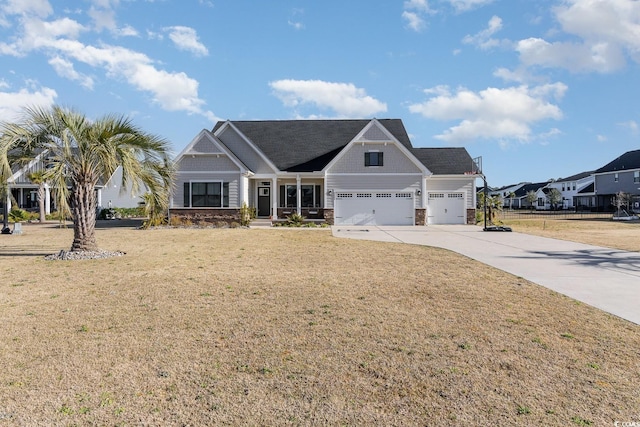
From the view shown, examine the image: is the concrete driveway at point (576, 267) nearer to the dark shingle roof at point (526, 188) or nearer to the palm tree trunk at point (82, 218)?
the palm tree trunk at point (82, 218)

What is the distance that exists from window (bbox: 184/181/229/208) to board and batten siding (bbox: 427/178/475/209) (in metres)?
14.6

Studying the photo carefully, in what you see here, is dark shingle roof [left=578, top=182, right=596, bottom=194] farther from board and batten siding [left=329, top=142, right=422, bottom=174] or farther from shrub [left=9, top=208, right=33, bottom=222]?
shrub [left=9, top=208, right=33, bottom=222]

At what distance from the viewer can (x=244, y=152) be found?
28766 mm

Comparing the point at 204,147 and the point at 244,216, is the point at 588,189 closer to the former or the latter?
the point at 244,216

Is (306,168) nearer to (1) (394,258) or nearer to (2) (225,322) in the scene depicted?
(1) (394,258)

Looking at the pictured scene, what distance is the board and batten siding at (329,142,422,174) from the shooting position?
1094 inches

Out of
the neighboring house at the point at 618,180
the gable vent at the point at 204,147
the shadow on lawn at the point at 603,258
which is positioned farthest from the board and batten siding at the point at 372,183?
the neighboring house at the point at 618,180

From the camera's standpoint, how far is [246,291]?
748 cm

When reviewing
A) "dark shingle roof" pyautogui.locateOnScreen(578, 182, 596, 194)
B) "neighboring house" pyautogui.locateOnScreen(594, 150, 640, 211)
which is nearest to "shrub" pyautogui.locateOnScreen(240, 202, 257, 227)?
"neighboring house" pyautogui.locateOnScreen(594, 150, 640, 211)

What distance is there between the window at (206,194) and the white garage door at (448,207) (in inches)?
577

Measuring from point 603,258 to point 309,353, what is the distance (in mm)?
11443

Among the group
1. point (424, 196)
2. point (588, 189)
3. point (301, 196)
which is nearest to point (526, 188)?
point (588, 189)

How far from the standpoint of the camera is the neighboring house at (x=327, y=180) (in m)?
26.7

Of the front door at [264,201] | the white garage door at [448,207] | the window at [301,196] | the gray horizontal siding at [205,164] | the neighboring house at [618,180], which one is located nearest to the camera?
the gray horizontal siding at [205,164]
